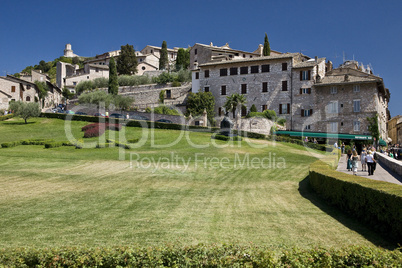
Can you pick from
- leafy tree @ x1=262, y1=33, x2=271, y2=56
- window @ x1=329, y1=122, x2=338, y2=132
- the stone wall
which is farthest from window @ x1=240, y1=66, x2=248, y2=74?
the stone wall

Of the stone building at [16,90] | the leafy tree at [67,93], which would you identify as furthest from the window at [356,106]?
the leafy tree at [67,93]

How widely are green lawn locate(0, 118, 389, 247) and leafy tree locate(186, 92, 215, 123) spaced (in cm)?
3467

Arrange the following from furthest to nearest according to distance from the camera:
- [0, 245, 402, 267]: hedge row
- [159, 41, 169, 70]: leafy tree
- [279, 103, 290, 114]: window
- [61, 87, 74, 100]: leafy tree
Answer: [159, 41, 169, 70]: leafy tree, [61, 87, 74, 100]: leafy tree, [279, 103, 290, 114]: window, [0, 245, 402, 267]: hedge row

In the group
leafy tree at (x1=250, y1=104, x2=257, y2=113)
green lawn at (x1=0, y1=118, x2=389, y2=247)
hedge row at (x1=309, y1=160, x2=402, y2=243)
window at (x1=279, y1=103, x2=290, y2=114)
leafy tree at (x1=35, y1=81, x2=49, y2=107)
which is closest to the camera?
hedge row at (x1=309, y1=160, x2=402, y2=243)

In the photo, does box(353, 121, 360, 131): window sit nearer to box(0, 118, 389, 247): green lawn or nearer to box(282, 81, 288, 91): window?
box(282, 81, 288, 91): window

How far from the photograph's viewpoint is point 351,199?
45.6 feet

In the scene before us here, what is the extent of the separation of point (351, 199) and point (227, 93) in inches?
2164

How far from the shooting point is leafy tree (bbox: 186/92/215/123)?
65688mm

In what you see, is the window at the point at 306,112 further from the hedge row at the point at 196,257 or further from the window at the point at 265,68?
the hedge row at the point at 196,257

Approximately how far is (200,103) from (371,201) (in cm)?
5447

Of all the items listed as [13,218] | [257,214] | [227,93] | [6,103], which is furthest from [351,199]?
[6,103]

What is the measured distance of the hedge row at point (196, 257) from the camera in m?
7.70

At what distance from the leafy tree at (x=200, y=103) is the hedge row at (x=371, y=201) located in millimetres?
49456

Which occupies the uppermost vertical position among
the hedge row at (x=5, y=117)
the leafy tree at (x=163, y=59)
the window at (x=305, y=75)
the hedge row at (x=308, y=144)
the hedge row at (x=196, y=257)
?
the leafy tree at (x=163, y=59)
